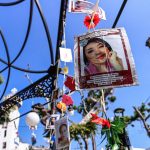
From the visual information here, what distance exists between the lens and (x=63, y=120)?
4531 millimetres

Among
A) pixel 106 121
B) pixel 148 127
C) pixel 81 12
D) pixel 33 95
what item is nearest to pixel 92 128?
pixel 106 121

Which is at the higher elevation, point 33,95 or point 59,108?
point 33,95

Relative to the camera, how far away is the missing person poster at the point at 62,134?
4.33 m

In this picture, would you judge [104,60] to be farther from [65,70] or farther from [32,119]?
[32,119]

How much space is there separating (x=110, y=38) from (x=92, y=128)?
1.94m

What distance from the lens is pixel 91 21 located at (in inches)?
Result: 187

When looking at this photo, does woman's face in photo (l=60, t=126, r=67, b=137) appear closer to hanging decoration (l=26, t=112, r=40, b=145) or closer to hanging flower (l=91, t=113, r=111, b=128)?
hanging flower (l=91, t=113, r=111, b=128)

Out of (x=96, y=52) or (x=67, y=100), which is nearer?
(x=96, y=52)

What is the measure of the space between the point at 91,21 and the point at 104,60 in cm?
86

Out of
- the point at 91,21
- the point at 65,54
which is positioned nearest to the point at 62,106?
the point at 65,54

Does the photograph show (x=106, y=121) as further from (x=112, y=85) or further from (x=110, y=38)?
(x=110, y=38)

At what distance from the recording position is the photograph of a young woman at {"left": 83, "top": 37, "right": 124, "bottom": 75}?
4.11 metres

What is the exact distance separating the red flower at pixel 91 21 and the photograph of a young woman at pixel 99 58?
1.23 ft

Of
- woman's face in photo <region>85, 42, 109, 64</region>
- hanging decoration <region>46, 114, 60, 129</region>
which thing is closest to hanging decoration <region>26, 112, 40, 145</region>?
hanging decoration <region>46, 114, 60, 129</region>
